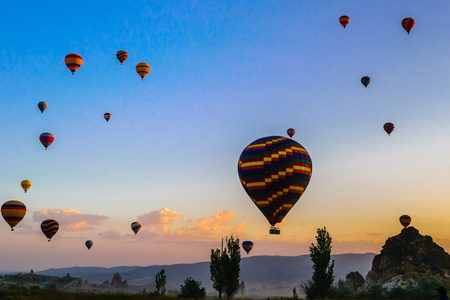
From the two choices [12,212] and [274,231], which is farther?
[12,212]

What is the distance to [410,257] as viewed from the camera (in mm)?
149000

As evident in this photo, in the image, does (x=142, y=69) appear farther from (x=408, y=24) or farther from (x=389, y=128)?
(x=389, y=128)

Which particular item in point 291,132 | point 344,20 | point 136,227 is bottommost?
point 136,227

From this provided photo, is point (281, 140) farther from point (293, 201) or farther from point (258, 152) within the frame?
point (293, 201)

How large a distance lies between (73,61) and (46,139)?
15.8 metres

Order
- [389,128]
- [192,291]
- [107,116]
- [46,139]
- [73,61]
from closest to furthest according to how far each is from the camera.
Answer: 1. [192,291]
2. [73,61]
3. [46,139]
4. [389,128]
5. [107,116]

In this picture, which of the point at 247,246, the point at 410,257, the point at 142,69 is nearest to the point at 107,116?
the point at 142,69

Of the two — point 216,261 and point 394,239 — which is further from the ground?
point 394,239

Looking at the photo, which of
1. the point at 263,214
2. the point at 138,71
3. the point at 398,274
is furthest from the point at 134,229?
the point at 398,274

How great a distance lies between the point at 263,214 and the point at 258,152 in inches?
321

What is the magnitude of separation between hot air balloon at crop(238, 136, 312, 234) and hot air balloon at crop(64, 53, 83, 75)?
3909 cm

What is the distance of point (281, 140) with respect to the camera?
60.7 meters

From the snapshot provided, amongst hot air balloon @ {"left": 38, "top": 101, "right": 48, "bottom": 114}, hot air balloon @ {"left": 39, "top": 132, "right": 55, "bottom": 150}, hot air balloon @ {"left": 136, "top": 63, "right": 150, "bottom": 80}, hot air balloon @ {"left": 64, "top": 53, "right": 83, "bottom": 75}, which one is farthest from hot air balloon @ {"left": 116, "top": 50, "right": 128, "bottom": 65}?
hot air balloon @ {"left": 39, "top": 132, "right": 55, "bottom": 150}

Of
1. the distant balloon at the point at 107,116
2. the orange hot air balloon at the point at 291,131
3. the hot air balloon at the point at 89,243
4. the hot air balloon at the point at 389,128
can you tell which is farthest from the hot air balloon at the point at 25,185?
the hot air balloon at the point at 389,128
